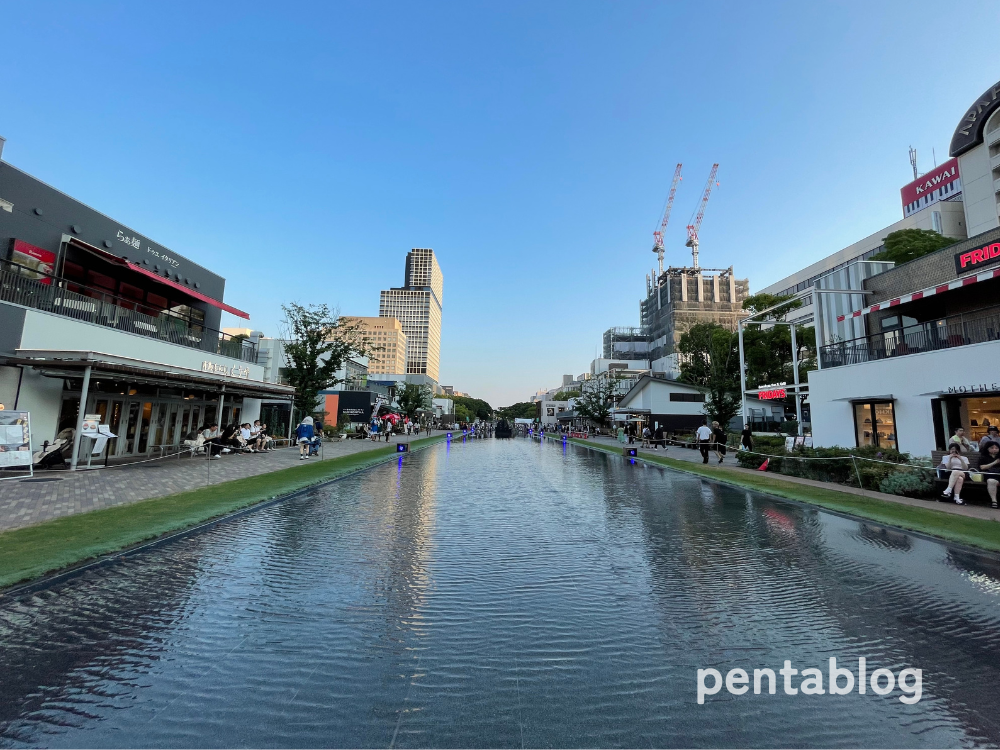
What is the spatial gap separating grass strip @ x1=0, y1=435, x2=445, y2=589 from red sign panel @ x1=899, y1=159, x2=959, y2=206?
9347 centimetres

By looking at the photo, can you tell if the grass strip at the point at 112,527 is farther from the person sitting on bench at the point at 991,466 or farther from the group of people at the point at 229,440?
the person sitting on bench at the point at 991,466

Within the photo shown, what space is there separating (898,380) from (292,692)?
2171cm

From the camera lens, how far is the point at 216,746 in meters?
2.78

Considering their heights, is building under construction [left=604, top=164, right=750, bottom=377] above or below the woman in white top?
above

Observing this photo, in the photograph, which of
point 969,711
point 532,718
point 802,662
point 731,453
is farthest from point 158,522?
point 731,453

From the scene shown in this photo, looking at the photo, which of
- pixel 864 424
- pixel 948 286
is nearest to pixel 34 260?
pixel 948 286

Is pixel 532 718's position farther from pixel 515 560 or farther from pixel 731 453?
pixel 731 453

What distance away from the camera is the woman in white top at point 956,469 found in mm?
11664

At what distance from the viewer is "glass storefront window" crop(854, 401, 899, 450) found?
1842cm

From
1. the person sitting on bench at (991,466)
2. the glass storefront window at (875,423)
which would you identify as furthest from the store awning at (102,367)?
the glass storefront window at (875,423)

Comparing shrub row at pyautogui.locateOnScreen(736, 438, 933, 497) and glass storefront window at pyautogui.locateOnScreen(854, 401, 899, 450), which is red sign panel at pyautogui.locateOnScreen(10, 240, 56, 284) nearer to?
shrub row at pyautogui.locateOnScreen(736, 438, 933, 497)

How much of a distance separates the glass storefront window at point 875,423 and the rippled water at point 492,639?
1287 centimetres

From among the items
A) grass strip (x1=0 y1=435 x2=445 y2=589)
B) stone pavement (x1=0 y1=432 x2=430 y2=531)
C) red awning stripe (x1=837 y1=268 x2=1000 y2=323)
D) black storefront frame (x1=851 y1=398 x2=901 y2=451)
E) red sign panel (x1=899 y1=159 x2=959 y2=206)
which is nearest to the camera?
grass strip (x1=0 y1=435 x2=445 y2=589)

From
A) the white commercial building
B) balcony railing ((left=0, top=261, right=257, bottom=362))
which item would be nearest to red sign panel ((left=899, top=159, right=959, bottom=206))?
the white commercial building
